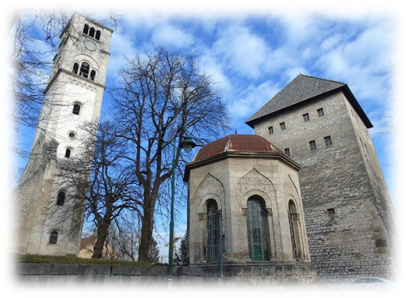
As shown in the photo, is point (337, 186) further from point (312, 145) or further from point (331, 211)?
point (312, 145)

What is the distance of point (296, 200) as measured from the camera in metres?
12.4

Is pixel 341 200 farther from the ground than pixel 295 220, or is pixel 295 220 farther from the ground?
pixel 341 200

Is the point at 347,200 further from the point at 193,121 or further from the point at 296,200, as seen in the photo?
the point at 193,121

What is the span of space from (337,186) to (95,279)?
2121cm

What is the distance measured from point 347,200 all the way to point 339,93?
32.4 ft

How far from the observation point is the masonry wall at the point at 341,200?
20328 mm

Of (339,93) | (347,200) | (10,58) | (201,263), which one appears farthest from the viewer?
(339,93)

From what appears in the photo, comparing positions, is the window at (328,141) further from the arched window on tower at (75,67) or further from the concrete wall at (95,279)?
the arched window on tower at (75,67)

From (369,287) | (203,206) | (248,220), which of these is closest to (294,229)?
(248,220)

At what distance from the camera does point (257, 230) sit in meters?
10.9

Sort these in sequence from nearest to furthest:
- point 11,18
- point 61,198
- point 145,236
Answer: point 11,18, point 145,236, point 61,198

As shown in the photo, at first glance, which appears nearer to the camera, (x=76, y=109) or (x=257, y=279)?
(x=257, y=279)

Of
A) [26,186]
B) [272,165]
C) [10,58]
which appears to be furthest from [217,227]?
[26,186]

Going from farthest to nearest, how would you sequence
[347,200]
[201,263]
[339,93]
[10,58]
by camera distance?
[339,93]
[347,200]
[201,263]
[10,58]
